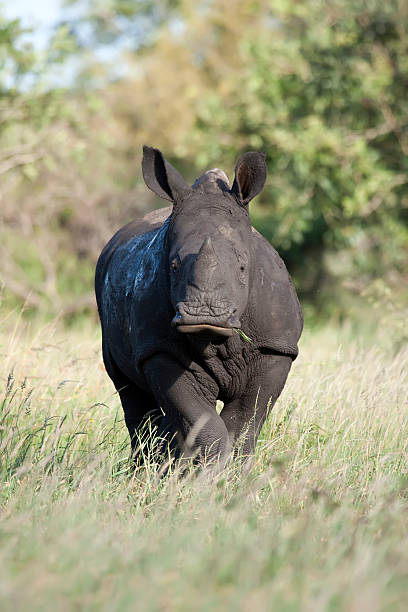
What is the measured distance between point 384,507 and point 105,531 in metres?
1.19

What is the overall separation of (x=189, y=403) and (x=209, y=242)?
0.94m

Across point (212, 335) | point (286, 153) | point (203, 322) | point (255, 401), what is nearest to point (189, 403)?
point (255, 401)

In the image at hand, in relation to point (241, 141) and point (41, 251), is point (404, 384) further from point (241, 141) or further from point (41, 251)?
point (41, 251)

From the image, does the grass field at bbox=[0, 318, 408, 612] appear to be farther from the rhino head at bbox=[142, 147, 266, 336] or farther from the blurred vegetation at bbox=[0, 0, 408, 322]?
the blurred vegetation at bbox=[0, 0, 408, 322]

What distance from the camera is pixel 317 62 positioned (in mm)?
11953

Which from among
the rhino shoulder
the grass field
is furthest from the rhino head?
the grass field

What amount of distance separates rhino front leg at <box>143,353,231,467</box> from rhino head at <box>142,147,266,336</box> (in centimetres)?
47

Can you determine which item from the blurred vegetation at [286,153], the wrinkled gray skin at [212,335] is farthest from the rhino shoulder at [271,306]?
the blurred vegetation at [286,153]

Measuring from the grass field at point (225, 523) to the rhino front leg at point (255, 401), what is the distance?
0.50 feet

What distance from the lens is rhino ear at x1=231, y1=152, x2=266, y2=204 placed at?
421 cm

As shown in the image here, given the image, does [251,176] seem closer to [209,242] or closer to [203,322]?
[209,242]

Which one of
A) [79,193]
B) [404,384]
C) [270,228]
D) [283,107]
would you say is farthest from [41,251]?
[404,384]

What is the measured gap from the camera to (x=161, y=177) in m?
4.39

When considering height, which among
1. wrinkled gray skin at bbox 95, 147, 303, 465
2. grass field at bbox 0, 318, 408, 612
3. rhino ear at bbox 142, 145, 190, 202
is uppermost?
rhino ear at bbox 142, 145, 190, 202
